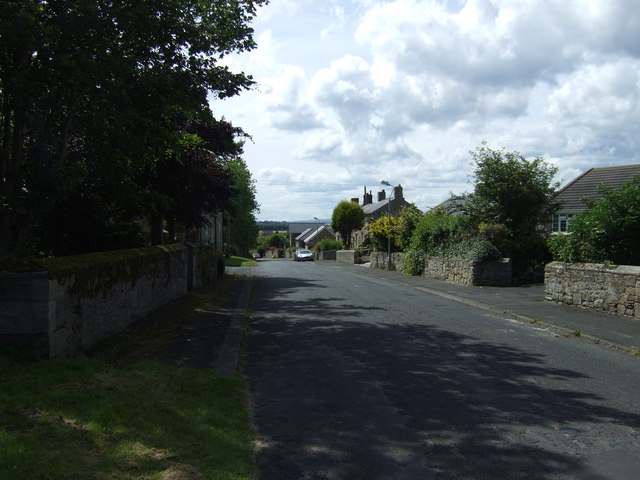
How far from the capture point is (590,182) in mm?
35531

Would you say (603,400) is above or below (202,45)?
below

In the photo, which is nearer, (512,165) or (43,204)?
(43,204)

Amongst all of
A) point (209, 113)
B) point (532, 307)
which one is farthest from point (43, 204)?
point (532, 307)

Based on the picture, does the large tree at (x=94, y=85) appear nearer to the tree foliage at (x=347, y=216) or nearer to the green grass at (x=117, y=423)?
the green grass at (x=117, y=423)

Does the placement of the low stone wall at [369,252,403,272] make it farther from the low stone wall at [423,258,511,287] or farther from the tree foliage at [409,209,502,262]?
the low stone wall at [423,258,511,287]

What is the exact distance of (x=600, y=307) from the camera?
533 inches

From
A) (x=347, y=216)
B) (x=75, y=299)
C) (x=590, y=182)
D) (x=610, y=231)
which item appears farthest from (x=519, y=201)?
(x=347, y=216)

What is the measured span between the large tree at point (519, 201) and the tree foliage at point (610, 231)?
307 inches

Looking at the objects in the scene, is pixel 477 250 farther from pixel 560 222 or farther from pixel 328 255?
pixel 328 255

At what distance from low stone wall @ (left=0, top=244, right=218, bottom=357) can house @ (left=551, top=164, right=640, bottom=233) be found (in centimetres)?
2871

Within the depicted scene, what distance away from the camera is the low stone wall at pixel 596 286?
40.5 ft

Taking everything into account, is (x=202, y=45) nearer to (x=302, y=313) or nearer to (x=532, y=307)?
(x=302, y=313)

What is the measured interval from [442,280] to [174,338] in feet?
61.0

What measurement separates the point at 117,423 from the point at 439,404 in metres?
3.18
